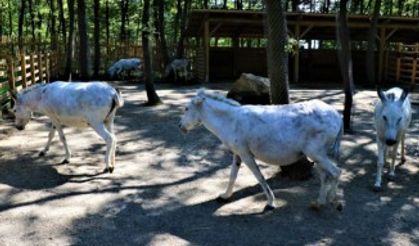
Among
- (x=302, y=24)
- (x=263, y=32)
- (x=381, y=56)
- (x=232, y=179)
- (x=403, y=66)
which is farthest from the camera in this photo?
(x=263, y=32)

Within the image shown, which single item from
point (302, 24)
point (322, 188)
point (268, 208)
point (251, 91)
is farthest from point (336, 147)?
point (302, 24)

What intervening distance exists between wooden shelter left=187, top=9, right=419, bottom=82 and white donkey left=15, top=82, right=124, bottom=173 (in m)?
13.5

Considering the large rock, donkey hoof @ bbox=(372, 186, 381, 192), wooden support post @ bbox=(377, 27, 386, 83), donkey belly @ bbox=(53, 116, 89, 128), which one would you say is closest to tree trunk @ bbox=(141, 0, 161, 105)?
the large rock

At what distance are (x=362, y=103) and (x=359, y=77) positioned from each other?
10.3m

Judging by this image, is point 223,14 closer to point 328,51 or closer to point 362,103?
point 328,51

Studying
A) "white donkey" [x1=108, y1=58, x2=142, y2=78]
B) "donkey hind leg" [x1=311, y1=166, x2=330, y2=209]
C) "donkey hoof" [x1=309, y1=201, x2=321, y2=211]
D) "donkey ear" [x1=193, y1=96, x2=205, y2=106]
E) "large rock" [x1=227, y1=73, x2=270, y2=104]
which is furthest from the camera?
"white donkey" [x1=108, y1=58, x2=142, y2=78]

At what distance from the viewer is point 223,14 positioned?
20.7 metres

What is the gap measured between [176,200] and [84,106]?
6.87 feet

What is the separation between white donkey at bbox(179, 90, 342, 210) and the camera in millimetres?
5027

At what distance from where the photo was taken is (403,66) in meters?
21.9

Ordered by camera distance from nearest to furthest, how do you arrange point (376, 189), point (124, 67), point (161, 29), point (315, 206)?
point (315, 206) < point (376, 189) < point (161, 29) < point (124, 67)

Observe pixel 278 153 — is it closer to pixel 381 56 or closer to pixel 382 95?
pixel 382 95

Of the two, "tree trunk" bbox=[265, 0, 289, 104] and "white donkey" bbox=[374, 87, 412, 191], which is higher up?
"tree trunk" bbox=[265, 0, 289, 104]

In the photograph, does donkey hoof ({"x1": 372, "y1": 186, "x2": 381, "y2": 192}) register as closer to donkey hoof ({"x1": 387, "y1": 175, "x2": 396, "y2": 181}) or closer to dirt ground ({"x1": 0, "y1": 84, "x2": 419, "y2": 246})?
dirt ground ({"x1": 0, "y1": 84, "x2": 419, "y2": 246})
